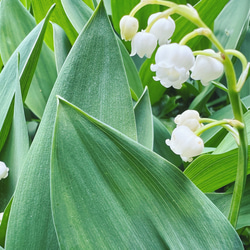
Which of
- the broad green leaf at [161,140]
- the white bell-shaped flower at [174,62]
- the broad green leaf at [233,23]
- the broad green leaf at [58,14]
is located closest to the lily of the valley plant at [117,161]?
the white bell-shaped flower at [174,62]

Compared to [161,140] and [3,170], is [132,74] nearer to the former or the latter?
[161,140]

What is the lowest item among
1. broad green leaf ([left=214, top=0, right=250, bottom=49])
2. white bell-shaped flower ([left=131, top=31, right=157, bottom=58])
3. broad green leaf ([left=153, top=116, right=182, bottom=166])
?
broad green leaf ([left=153, top=116, right=182, bottom=166])

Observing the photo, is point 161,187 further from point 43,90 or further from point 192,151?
point 43,90

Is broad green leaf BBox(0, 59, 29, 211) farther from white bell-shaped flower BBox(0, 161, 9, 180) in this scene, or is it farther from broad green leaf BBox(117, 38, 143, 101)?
broad green leaf BBox(117, 38, 143, 101)

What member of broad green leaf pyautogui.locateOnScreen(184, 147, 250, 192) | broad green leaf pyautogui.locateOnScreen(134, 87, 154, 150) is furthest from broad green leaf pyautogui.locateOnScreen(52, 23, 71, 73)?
broad green leaf pyautogui.locateOnScreen(184, 147, 250, 192)

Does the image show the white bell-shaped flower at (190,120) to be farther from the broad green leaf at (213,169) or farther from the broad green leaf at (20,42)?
the broad green leaf at (20,42)

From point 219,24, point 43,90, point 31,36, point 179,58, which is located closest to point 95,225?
point 179,58

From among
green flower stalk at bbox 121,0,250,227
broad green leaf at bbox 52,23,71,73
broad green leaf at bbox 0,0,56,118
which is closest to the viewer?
green flower stalk at bbox 121,0,250,227
